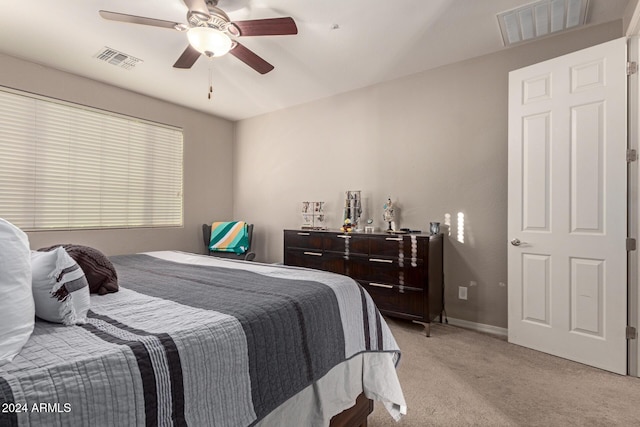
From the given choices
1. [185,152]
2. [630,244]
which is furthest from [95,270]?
[185,152]

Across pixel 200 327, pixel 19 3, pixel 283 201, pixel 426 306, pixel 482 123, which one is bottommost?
pixel 426 306

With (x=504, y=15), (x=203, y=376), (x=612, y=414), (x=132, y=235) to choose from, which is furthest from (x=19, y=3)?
(x=612, y=414)

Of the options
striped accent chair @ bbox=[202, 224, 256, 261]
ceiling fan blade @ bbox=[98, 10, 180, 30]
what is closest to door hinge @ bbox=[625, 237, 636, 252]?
ceiling fan blade @ bbox=[98, 10, 180, 30]

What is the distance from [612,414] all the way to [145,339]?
93.5 inches

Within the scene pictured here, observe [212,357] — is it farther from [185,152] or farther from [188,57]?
[185,152]

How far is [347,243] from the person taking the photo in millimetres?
3240

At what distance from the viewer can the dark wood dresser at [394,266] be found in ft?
9.25

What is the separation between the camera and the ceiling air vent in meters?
2.29

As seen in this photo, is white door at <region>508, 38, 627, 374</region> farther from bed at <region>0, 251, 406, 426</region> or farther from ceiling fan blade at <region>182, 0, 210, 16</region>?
ceiling fan blade at <region>182, 0, 210, 16</region>

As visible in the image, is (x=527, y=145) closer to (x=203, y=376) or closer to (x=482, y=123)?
(x=482, y=123)

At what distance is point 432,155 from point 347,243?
130 cm

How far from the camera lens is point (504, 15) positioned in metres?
2.42

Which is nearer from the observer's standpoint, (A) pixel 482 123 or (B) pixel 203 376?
Answer: (B) pixel 203 376

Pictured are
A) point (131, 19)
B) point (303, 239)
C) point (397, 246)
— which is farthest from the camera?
point (303, 239)
